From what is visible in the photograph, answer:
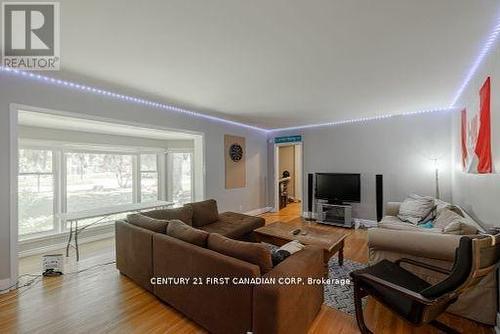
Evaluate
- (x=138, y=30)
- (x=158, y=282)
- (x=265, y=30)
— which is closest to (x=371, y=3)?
(x=265, y=30)

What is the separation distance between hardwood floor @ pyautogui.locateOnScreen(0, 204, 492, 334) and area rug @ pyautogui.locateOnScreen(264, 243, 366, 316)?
10 centimetres

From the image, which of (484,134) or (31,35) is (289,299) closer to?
(484,134)

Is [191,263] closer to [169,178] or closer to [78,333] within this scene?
[78,333]

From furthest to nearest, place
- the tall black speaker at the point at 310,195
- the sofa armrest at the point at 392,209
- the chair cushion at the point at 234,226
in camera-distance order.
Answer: the tall black speaker at the point at 310,195
the sofa armrest at the point at 392,209
the chair cushion at the point at 234,226

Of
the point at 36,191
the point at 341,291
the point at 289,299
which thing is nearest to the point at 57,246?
the point at 36,191

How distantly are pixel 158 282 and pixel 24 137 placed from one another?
3.65 metres

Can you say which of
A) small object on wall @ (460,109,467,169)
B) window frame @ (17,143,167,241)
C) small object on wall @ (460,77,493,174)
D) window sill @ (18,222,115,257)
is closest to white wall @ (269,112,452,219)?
small object on wall @ (460,109,467,169)

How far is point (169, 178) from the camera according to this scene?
6.15 metres

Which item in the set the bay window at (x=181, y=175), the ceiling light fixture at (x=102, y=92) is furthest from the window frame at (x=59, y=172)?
the ceiling light fixture at (x=102, y=92)

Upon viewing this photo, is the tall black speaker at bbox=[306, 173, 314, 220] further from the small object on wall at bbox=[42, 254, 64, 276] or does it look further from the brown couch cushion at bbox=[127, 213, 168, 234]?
the small object on wall at bbox=[42, 254, 64, 276]

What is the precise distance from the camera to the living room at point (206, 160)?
166 centimetres

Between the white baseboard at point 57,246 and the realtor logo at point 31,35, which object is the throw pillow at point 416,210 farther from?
the white baseboard at point 57,246

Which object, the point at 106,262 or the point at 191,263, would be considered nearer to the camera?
the point at 191,263

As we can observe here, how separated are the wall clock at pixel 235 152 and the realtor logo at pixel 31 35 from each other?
11.7ft
